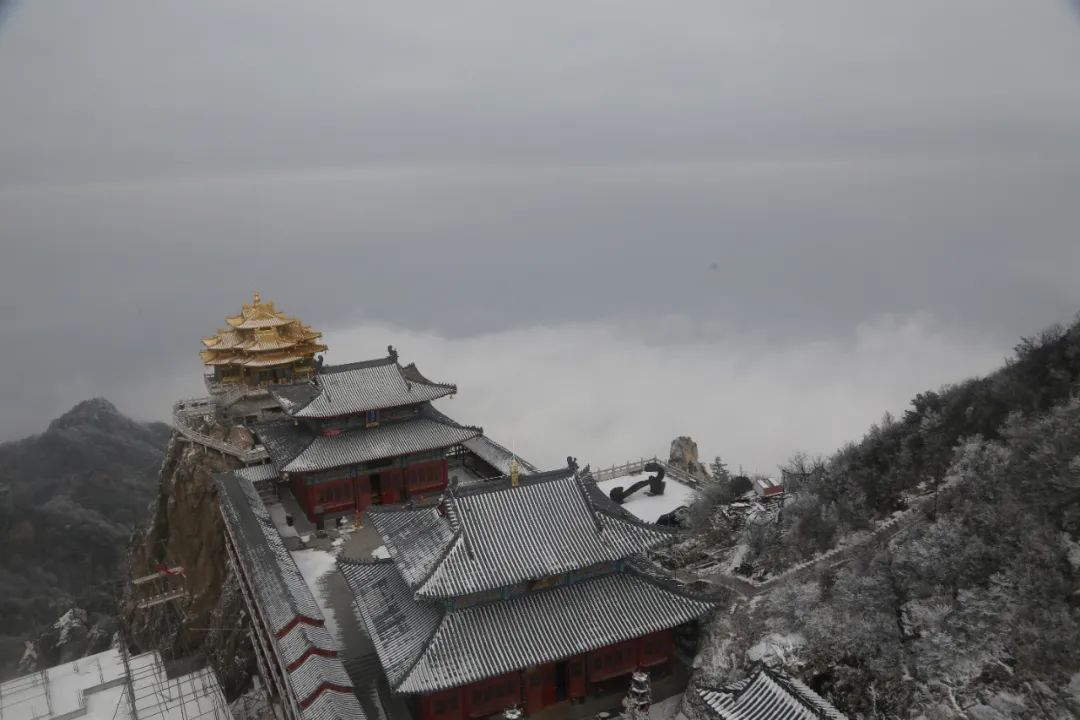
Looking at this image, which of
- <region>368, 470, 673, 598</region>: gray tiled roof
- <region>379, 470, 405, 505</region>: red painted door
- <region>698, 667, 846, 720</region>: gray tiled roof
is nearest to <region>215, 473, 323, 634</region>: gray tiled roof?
<region>368, 470, 673, 598</region>: gray tiled roof

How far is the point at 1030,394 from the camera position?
69.8ft

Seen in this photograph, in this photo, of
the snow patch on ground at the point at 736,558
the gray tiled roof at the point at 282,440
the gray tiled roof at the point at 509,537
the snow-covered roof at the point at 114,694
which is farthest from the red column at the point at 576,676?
the gray tiled roof at the point at 282,440

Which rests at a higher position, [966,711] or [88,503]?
[88,503]

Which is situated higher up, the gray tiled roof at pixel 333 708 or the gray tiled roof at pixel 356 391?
the gray tiled roof at pixel 356 391

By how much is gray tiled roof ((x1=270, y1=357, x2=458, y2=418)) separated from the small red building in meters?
0.05

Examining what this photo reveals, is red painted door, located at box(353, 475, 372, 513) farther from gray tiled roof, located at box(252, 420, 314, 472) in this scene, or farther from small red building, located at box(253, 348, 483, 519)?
gray tiled roof, located at box(252, 420, 314, 472)

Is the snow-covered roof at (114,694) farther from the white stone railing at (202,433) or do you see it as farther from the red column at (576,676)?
the red column at (576,676)

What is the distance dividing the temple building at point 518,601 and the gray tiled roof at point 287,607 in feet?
4.77

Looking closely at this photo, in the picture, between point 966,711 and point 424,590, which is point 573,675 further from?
point 966,711

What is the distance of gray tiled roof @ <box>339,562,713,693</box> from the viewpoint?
1947 centimetres

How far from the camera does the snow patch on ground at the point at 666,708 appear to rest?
2183 cm

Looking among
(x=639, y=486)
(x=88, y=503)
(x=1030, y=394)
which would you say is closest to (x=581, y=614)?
(x=1030, y=394)

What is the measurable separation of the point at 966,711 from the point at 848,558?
6.02m

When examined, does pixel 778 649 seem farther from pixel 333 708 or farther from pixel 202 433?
pixel 202 433
